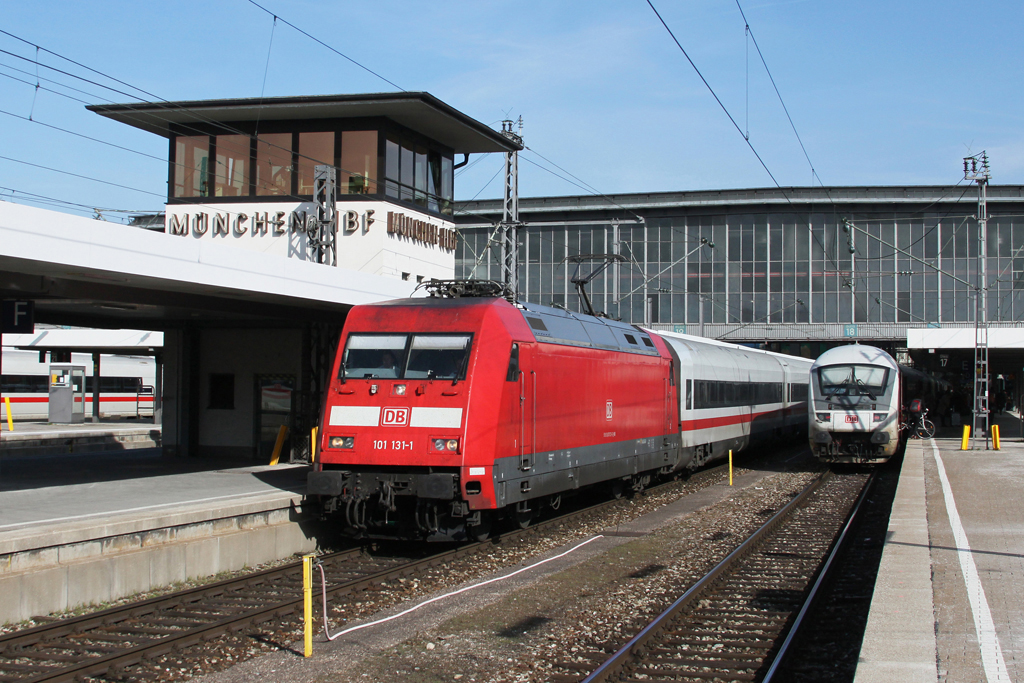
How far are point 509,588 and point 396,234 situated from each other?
1427cm

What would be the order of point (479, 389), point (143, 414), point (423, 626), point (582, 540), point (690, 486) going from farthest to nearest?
point (143, 414) → point (690, 486) → point (582, 540) → point (479, 389) → point (423, 626)

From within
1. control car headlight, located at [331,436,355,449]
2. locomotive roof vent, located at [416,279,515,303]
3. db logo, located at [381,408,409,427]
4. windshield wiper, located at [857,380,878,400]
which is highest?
locomotive roof vent, located at [416,279,515,303]

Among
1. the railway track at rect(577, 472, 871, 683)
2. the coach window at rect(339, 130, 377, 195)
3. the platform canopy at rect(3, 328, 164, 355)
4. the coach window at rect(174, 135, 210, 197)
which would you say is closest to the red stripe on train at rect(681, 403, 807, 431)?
the railway track at rect(577, 472, 871, 683)

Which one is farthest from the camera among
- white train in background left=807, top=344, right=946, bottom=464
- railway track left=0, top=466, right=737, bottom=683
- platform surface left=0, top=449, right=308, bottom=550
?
white train in background left=807, top=344, right=946, bottom=464

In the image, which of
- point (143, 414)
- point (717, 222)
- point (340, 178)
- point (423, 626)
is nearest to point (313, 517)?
point (423, 626)

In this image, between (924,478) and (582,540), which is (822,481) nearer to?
(924,478)

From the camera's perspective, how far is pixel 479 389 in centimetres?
1152

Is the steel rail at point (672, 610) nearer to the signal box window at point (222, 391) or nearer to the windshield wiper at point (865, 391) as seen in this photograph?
the windshield wiper at point (865, 391)

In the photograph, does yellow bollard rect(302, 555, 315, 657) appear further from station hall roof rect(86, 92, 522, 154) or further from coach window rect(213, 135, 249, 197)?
coach window rect(213, 135, 249, 197)

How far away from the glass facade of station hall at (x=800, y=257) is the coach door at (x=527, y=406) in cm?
4288

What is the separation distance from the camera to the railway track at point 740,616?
25.0 feet

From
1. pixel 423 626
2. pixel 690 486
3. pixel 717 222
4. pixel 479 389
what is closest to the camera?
pixel 423 626

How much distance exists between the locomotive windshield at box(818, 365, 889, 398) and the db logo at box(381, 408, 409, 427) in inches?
588

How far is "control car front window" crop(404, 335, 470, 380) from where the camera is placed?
1172cm
